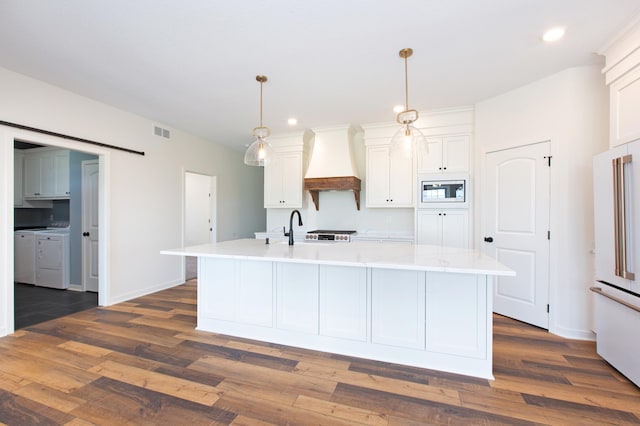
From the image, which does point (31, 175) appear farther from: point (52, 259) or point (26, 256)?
point (52, 259)

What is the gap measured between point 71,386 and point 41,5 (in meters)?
2.63

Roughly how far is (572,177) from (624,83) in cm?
86

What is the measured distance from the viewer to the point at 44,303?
3791 mm

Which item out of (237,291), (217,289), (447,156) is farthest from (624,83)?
(217,289)

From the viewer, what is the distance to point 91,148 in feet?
11.5

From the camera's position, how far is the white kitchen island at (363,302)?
6.93ft

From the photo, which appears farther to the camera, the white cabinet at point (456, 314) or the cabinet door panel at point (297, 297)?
the cabinet door panel at point (297, 297)

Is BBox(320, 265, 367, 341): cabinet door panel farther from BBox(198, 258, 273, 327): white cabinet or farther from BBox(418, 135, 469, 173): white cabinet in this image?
BBox(418, 135, 469, 173): white cabinet

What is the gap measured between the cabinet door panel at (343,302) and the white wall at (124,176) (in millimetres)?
3051

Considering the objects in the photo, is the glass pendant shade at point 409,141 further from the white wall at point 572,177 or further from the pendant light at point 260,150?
the white wall at point 572,177

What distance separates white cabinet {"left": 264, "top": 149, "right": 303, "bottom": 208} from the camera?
504 cm

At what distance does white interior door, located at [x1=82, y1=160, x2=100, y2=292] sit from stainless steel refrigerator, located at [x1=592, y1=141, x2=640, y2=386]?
6.01m

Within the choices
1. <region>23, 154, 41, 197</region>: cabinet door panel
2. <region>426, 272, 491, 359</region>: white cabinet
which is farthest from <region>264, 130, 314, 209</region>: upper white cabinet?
<region>23, 154, 41, 197</region>: cabinet door panel

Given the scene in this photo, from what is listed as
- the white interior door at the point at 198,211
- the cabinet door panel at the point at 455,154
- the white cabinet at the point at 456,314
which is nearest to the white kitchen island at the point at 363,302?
the white cabinet at the point at 456,314
